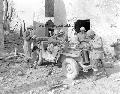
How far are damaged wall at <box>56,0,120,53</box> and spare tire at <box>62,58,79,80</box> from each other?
13.8 feet

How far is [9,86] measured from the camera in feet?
21.0

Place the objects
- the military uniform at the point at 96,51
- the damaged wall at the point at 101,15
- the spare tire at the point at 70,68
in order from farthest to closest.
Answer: the damaged wall at the point at 101,15 → the spare tire at the point at 70,68 → the military uniform at the point at 96,51

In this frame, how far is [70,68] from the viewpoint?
7.14 metres

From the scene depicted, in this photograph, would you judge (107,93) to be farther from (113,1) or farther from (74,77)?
(113,1)

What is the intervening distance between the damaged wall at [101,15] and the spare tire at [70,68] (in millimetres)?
4206

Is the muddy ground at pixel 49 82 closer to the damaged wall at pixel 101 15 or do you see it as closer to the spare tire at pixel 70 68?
the spare tire at pixel 70 68

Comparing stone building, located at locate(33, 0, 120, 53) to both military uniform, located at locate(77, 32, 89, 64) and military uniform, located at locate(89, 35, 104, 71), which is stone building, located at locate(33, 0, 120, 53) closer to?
military uniform, located at locate(77, 32, 89, 64)

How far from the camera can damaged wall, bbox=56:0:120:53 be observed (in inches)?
425

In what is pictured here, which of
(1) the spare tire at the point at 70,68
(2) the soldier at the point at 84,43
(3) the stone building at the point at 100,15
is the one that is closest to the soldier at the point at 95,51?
(2) the soldier at the point at 84,43

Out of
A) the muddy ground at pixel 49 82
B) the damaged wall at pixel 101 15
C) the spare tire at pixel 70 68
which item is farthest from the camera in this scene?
the damaged wall at pixel 101 15

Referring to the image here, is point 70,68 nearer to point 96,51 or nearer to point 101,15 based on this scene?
point 96,51

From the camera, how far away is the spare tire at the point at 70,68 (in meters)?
6.93

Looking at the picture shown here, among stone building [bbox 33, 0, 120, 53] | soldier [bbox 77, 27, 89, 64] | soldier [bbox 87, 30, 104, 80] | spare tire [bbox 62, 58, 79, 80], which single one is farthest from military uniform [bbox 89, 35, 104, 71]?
stone building [bbox 33, 0, 120, 53]

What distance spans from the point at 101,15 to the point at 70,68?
4880mm
